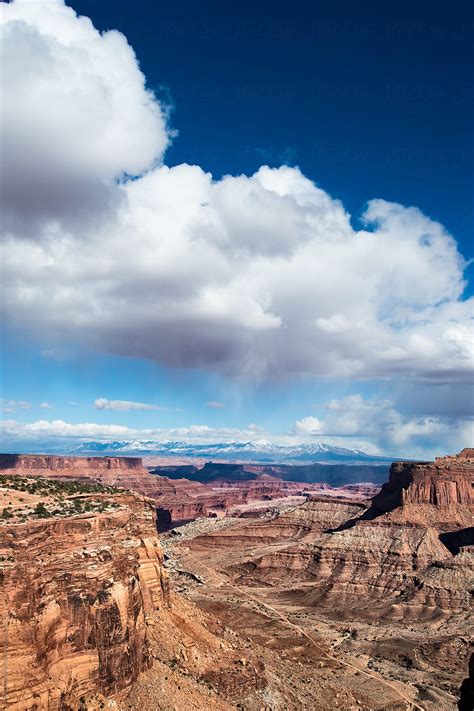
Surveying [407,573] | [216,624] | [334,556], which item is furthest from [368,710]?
[334,556]

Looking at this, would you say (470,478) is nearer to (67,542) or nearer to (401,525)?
Answer: (401,525)

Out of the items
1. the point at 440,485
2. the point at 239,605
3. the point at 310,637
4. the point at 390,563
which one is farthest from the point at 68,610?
the point at 440,485

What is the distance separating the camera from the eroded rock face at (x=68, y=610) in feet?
97.8

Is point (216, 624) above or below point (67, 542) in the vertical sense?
below

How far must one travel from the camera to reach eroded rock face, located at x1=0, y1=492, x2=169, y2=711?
29797 mm

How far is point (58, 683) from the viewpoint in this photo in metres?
31.5

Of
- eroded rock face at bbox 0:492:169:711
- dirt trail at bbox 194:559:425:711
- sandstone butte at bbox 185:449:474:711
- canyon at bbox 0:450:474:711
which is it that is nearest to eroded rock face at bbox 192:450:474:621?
sandstone butte at bbox 185:449:474:711

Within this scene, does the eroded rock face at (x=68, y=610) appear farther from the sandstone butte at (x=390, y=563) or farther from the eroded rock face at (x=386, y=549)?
the eroded rock face at (x=386, y=549)

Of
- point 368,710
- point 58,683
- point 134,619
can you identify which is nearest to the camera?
point 58,683

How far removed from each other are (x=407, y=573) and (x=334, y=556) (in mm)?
18095

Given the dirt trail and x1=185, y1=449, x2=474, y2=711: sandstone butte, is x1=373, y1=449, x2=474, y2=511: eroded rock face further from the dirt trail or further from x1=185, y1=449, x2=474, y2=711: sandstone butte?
the dirt trail

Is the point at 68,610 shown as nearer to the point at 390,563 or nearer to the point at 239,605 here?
the point at 239,605

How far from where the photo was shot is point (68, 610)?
108ft

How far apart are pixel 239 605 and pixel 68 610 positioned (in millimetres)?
74033
